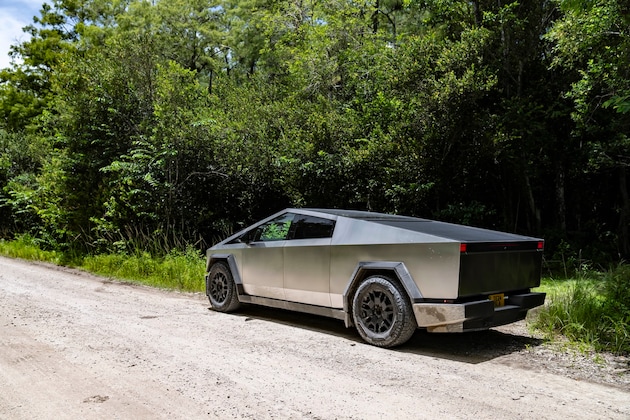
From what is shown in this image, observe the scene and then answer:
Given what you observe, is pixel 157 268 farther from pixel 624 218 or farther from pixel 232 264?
pixel 624 218

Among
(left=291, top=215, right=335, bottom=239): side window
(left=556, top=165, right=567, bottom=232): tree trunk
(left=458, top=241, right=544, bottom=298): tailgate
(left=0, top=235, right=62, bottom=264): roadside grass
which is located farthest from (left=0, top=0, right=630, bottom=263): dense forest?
(left=458, top=241, right=544, bottom=298): tailgate

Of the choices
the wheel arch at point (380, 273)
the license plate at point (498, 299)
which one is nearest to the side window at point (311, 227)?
the wheel arch at point (380, 273)

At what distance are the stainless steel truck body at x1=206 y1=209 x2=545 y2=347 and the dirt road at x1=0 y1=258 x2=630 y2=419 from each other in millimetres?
395

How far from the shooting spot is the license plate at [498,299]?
17.7 ft

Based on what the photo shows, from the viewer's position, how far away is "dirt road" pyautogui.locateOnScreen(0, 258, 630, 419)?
380 centimetres

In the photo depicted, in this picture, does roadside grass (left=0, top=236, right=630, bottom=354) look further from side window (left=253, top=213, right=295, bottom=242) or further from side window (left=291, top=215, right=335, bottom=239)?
side window (left=253, top=213, right=295, bottom=242)

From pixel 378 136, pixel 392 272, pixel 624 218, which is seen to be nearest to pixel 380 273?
pixel 392 272

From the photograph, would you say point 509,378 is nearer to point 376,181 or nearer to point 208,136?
point 376,181

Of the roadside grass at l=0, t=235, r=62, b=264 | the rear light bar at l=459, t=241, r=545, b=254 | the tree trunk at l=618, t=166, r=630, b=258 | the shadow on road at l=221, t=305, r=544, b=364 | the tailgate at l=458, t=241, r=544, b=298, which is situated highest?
the tree trunk at l=618, t=166, r=630, b=258

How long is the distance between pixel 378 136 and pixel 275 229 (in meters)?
5.63

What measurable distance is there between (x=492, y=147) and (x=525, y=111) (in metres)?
1.62

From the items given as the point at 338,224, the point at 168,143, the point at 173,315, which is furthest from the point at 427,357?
the point at 168,143

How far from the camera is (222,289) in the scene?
25.4 feet

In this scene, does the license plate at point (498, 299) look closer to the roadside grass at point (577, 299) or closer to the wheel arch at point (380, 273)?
the wheel arch at point (380, 273)
